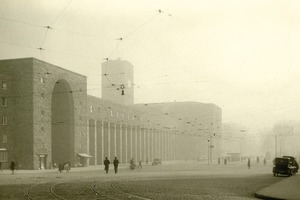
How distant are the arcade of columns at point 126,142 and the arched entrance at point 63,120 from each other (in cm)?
568

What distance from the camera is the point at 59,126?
220 ft

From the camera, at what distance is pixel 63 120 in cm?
6662

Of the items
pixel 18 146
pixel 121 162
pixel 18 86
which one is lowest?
pixel 121 162

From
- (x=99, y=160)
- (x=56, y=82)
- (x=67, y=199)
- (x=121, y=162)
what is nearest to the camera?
(x=67, y=199)

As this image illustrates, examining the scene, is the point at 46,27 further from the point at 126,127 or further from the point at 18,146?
the point at 126,127

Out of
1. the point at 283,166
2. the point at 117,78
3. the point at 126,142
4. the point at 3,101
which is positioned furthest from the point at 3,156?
the point at 117,78

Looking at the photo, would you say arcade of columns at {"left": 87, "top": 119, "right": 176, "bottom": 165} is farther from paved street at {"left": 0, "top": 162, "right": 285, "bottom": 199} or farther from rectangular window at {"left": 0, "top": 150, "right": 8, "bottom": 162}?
paved street at {"left": 0, "top": 162, "right": 285, "bottom": 199}

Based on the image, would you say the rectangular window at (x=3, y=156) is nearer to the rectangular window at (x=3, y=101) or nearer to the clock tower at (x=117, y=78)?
the rectangular window at (x=3, y=101)

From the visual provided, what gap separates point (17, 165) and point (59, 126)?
42.8ft

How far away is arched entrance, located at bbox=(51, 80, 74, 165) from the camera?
66.4m

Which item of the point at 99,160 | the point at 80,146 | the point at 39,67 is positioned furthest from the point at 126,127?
the point at 39,67

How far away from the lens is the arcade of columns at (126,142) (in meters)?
76.9

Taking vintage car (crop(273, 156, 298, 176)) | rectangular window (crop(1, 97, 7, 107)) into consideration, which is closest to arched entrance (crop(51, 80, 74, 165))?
rectangular window (crop(1, 97, 7, 107))

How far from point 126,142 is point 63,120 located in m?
28.7
